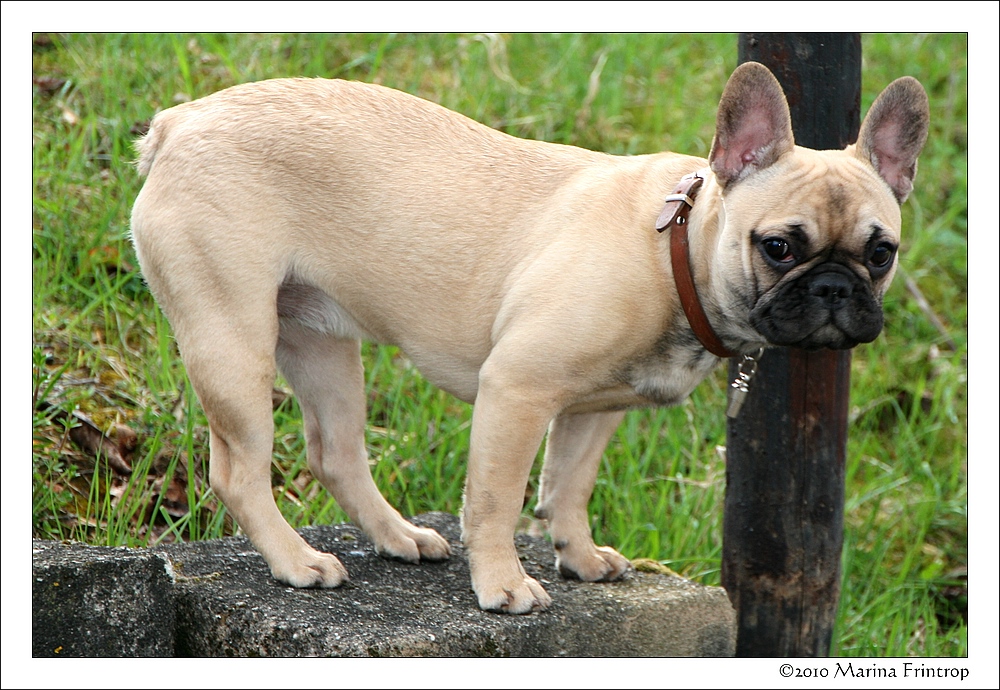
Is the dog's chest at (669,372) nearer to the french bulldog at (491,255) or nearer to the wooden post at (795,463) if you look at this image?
the french bulldog at (491,255)

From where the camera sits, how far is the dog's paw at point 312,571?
3574mm

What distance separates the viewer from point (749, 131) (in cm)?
312

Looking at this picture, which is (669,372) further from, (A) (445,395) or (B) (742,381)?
(A) (445,395)

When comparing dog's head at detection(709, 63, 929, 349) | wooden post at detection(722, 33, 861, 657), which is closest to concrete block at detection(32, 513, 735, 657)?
wooden post at detection(722, 33, 861, 657)

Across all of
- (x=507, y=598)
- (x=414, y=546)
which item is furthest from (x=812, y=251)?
(x=414, y=546)

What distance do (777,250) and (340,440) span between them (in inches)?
71.6

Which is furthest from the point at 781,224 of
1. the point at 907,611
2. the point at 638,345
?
the point at 907,611

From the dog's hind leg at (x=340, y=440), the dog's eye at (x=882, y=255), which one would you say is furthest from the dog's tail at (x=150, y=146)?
the dog's eye at (x=882, y=255)

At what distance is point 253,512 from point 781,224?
1986 millimetres

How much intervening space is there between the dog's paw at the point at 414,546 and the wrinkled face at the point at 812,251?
1.59 m

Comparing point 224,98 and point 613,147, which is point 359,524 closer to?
point 224,98

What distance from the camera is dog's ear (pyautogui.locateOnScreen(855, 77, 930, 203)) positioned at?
3178 millimetres

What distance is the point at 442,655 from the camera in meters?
3.27

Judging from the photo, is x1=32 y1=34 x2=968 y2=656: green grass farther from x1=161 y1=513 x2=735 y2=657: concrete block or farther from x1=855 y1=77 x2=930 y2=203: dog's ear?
x1=855 y1=77 x2=930 y2=203: dog's ear
